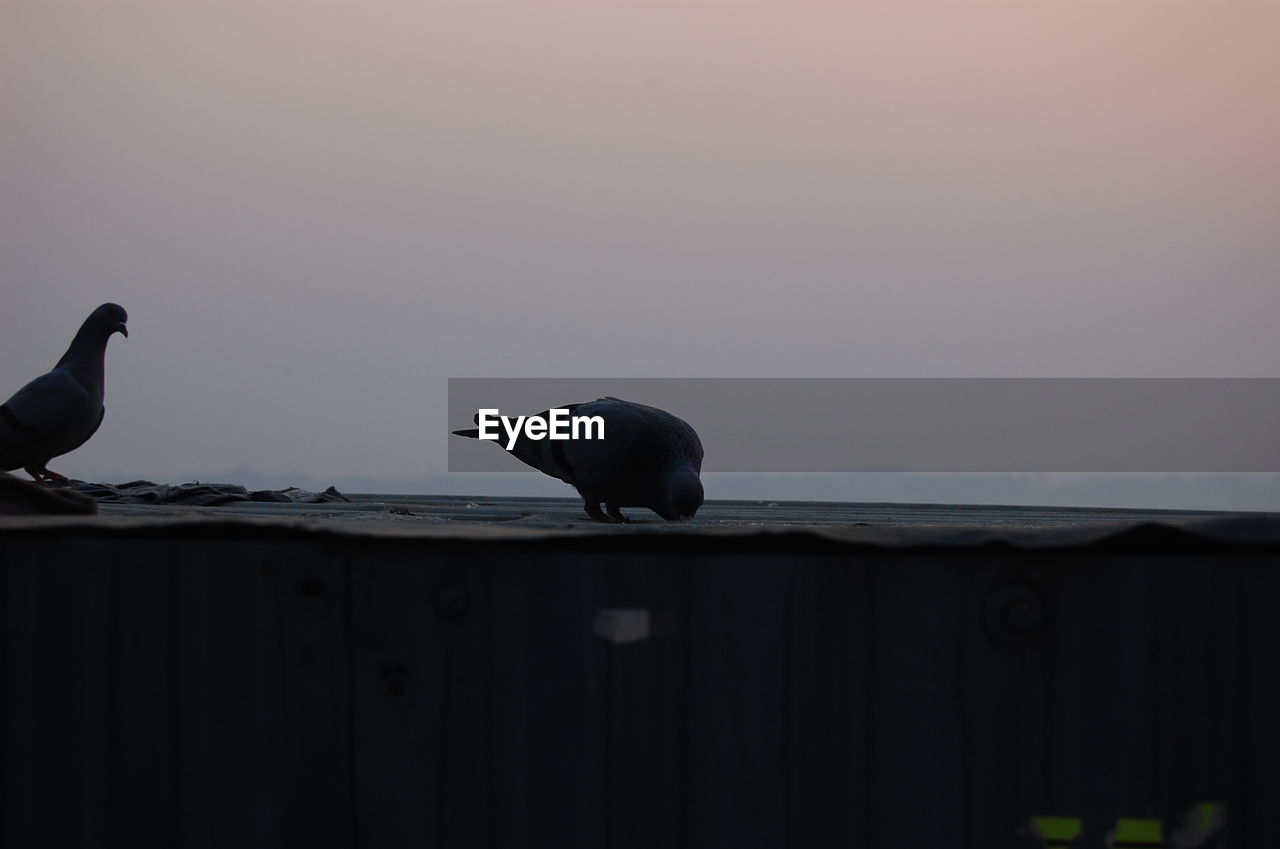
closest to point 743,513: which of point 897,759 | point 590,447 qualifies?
point 590,447

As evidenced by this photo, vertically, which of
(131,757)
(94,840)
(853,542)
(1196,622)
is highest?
(853,542)

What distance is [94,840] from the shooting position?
8.35ft

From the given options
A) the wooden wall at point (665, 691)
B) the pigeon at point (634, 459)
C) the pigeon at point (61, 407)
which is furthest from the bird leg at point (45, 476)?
the wooden wall at point (665, 691)

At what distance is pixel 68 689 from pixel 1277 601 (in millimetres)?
2914

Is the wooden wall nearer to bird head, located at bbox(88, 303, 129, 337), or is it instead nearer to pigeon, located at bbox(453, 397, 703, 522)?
pigeon, located at bbox(453, 397, 703, 522)

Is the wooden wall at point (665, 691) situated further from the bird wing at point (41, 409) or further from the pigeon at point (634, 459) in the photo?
the bird wing at point (41, 409)

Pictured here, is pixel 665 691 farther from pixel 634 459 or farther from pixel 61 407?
pixel 61 407

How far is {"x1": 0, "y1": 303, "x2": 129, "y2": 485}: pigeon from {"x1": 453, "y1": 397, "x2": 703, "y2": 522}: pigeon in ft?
16.9

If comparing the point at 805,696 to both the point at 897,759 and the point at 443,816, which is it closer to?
the point at 897,759

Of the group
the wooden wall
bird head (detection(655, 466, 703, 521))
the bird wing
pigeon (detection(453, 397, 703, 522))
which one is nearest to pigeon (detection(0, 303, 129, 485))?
the bird wing

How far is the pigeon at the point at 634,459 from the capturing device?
6.12 metres

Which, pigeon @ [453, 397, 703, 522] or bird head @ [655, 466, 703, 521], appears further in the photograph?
pigeon @ [453, 397, 703, 522]

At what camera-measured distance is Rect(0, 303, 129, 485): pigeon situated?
344 inches

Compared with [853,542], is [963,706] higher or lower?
lower
